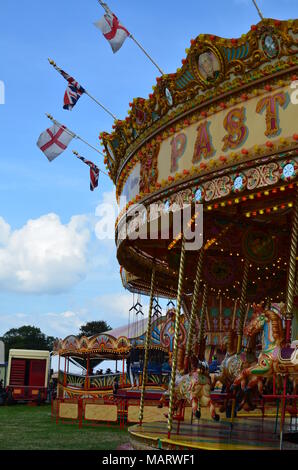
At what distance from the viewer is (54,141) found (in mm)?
13586

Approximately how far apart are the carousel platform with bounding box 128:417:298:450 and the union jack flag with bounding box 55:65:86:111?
24.4 feet

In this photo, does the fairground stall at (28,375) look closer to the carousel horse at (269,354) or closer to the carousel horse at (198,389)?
the carousel horse at (198,389)

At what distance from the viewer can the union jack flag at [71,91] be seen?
12945 mm

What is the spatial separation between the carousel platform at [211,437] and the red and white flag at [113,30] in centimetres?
667

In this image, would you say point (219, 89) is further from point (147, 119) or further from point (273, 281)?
point (273, 281)

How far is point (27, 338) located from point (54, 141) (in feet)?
202

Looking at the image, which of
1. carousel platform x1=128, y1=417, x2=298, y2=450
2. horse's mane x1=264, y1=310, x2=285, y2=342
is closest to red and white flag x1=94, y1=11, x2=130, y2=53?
horse's mane x1=264, y1=310, x2=285, y2=342

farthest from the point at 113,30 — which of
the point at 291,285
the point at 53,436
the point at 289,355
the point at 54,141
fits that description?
the point at 53,436

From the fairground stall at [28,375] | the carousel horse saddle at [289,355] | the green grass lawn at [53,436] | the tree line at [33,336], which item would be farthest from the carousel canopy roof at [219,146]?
the tree line at [33,336]

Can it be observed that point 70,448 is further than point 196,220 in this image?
Yes

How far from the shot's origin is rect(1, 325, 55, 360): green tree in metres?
67.6

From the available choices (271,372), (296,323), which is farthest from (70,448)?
(296,323)

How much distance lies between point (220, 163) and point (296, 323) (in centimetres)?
1094
